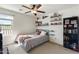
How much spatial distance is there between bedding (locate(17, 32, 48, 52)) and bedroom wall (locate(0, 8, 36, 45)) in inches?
5.6

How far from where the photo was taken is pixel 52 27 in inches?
62.5

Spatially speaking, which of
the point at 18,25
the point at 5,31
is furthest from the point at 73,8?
the point at 5,31

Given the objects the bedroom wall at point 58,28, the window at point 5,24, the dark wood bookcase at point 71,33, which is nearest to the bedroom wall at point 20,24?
the window at point 5,24

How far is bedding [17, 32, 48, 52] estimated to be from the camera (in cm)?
150

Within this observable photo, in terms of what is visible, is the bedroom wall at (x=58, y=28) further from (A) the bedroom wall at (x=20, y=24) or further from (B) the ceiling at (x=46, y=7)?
(A) the bedroom wall at (x=20, y=24)

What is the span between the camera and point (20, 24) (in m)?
1.53

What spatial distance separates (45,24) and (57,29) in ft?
0.77

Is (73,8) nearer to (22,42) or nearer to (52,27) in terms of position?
(52,27)

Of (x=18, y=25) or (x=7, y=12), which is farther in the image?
(x=18, y=25)

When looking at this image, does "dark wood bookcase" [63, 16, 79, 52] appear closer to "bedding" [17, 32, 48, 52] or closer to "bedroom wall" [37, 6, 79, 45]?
"bedroom wall" [37, 6, 79, 45]

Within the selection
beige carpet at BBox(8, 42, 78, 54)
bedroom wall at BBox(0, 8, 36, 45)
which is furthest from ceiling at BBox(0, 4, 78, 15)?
beige carpet at BBox(8, 42, 78, 54)

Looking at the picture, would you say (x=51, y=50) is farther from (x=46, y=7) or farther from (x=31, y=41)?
(x=46, y=7)

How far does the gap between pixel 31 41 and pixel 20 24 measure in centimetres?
35
